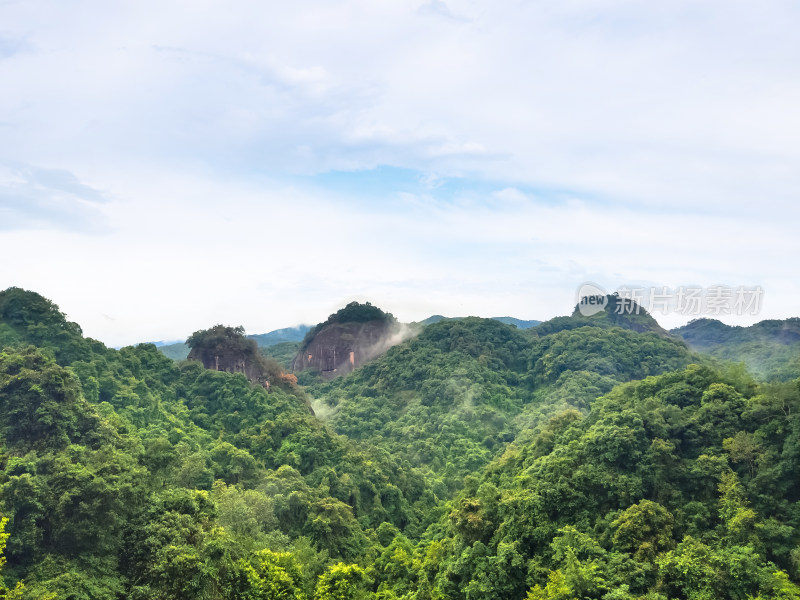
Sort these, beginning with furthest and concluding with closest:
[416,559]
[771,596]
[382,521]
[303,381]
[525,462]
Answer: [303,381] → [382,521] → [525,462] → [416,559] → [771,596]

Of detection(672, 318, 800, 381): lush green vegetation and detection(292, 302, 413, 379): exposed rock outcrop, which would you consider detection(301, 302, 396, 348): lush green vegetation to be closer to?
detection(292, 302, 413, 379): exposed rock outcrop

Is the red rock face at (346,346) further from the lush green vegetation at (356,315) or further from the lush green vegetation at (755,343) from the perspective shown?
the lush green vegetation at (755,343)

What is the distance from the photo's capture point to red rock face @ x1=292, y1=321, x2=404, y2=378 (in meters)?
79.3

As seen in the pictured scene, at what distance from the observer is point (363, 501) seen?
3503 centimetres

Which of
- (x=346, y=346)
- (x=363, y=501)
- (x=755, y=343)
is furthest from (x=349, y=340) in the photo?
(x=755, y=343)

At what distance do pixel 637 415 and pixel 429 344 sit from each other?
44.6m

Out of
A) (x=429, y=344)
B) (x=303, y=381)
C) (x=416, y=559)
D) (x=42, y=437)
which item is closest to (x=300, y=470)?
(x=416, y=559)

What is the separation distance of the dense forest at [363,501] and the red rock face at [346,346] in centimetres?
3887

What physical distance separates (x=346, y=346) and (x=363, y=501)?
45112 mm

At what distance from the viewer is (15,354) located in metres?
27.0

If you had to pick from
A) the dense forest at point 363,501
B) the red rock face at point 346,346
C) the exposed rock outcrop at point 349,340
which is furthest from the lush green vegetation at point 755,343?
the red rock face at point 346,346

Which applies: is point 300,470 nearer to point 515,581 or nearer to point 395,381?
point 515,581

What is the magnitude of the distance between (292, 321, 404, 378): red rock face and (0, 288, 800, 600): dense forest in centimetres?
3887

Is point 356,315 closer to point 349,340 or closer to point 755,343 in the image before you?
point 349,340
